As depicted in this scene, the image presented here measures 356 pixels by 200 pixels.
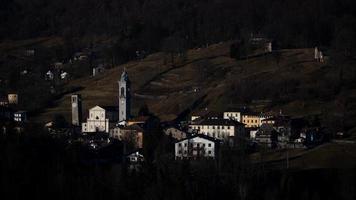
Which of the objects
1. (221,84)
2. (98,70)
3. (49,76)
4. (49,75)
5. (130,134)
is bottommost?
(130,134)

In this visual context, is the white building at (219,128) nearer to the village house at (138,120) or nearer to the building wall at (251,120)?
the building wall at (251,120)

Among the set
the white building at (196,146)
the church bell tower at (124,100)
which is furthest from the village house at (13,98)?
the white building at (196,146)

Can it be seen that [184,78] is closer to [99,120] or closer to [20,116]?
[99,120]

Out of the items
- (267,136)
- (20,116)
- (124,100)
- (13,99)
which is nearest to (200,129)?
(267,136)

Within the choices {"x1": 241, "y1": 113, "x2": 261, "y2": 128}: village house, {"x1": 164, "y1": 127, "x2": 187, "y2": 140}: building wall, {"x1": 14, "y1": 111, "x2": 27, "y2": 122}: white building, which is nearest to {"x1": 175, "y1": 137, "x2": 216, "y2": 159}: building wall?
{"x1": 164, "y1": 127, "x2": 187, "y2": 140}: building wall

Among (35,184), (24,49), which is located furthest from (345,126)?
(24,49)
